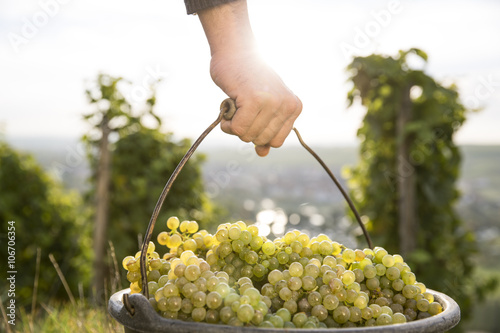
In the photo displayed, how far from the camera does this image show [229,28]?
148 cm

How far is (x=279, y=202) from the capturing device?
322 inches

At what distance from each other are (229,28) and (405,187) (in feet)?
10.1

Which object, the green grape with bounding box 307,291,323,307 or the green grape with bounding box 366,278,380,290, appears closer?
the green grape with bounding box 307,291,323,307

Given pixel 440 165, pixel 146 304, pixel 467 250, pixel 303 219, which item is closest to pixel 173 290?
pixel 146 304

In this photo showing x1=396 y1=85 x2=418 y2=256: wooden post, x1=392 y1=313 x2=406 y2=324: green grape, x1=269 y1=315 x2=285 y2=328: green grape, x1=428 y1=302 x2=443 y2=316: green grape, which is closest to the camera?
x1=269 y1=315 x2=285 y2=328: green grape

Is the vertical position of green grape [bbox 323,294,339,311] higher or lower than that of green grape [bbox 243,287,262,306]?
lower

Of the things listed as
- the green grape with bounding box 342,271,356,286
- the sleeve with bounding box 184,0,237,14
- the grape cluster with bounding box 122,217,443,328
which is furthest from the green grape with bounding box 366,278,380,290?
the sleeve with bounding box 184,0,237,14

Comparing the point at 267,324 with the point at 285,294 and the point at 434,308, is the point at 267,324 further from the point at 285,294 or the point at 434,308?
the point at 434,308

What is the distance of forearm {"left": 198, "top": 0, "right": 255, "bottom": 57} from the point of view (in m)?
1.47

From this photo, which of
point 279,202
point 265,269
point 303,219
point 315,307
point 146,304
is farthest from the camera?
point 279,202

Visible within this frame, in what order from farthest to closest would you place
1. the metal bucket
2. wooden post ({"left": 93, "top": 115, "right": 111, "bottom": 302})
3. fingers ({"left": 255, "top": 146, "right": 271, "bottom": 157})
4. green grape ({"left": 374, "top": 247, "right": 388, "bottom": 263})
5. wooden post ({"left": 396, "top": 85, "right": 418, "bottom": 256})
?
wooden post ({"left": 93, "top": 115, "right": 111, "bottom": 302}) < wooden post ({"left": 396, "top": 85, "right": 418, "bottom": 256}) < fingers ({"left": 255, "top": 146, "right": 271, "bottom": 157}) < green grape ({"left": 374, "top": 247, "right": 388, "bottom": 263}) < the metal bucket

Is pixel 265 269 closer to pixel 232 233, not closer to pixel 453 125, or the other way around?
pixel 232 233

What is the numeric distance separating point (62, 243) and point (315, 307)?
418cm

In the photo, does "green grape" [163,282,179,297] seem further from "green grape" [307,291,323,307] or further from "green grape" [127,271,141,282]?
"green grape" [307,291,323,307]
